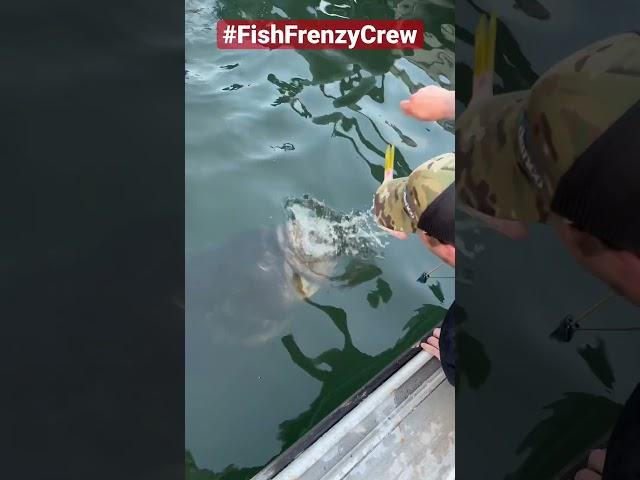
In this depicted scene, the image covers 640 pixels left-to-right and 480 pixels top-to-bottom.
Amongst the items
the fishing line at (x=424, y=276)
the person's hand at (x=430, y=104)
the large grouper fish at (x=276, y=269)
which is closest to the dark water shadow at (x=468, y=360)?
the large grouper fish at (x=276, y=269)

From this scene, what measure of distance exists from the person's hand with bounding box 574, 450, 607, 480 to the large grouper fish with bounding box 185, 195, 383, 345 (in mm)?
679

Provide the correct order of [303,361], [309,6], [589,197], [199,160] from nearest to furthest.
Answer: [589,197]
[303,361]
[199,160]
[309,6]

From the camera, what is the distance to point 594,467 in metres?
0.28

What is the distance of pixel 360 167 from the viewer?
1202mm

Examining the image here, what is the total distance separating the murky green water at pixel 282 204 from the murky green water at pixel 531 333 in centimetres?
56

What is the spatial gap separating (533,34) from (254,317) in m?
0.75

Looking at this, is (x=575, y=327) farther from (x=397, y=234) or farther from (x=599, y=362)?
(x=397, y=234)

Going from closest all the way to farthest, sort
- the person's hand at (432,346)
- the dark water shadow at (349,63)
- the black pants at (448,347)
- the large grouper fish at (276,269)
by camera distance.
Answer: the black pants at (448,347) → the person's hand at (432,346) → the large grouper fish at (276,269) → the dark water shadow at (349,63)

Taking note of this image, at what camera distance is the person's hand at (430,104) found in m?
1.34

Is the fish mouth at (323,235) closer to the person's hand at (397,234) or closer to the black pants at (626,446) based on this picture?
the person's hand at (397,234)
